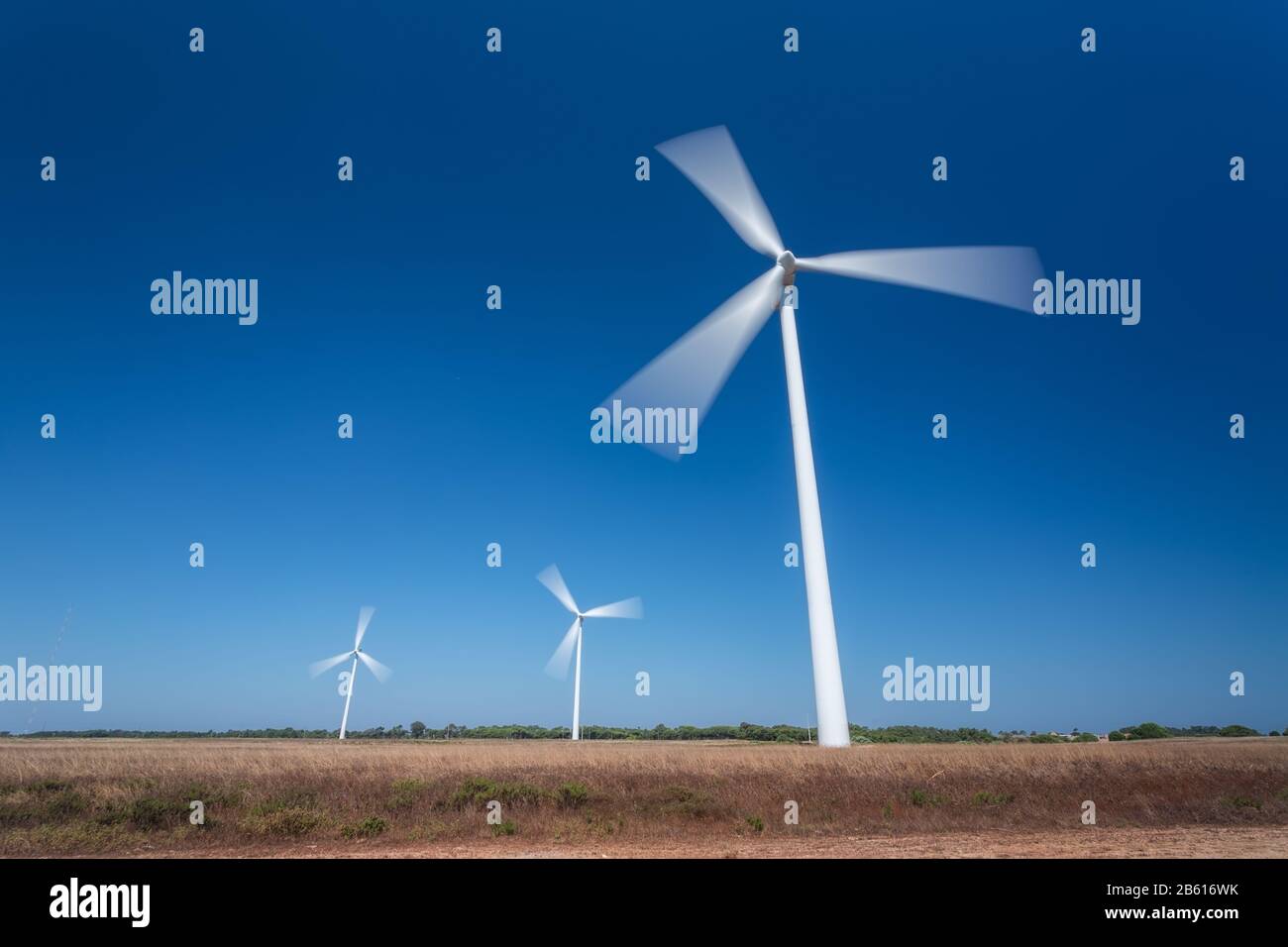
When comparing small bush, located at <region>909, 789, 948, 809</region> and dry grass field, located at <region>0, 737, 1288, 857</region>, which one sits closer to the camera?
dry grass field, located at <region>0, 737, 1288, 857</region>

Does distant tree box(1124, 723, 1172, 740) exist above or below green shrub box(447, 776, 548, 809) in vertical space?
below

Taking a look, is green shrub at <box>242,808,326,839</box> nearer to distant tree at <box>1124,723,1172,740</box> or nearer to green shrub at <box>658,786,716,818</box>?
green shrub at <box>658,786,716,818</box>

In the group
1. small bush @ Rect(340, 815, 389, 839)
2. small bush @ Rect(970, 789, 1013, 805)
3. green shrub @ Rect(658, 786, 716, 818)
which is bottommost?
small bush @ Rect(970, 789, 1013, 805)

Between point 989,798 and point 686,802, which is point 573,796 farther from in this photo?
point 989,798

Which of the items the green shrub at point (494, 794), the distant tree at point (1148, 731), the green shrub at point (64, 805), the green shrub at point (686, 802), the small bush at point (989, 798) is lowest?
the distant tree at point (1148, 731)

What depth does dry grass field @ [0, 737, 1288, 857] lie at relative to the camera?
525 inches

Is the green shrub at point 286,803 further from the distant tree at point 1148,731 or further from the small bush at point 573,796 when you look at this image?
the distant tree at point 1148,731

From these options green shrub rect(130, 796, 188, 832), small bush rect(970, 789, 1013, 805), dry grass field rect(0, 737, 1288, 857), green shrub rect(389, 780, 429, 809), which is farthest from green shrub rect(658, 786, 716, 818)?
green shrub rect(130, 796, 188, 832)

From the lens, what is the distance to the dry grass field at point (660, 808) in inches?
525

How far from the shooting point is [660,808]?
1605 cm

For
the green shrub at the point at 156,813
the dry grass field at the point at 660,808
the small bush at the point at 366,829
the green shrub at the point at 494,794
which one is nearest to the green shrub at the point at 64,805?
the dry grass field at the point at 660,808

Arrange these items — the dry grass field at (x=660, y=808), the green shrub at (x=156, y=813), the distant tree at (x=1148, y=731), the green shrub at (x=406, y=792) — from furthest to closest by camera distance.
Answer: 1. the distant tree at (x=1148, y=731)
2. the green shrub at (x=406, y=792)
3. the green shrub at (x=156, y=813)
4. the dry grass field at (x=660, y=808)
